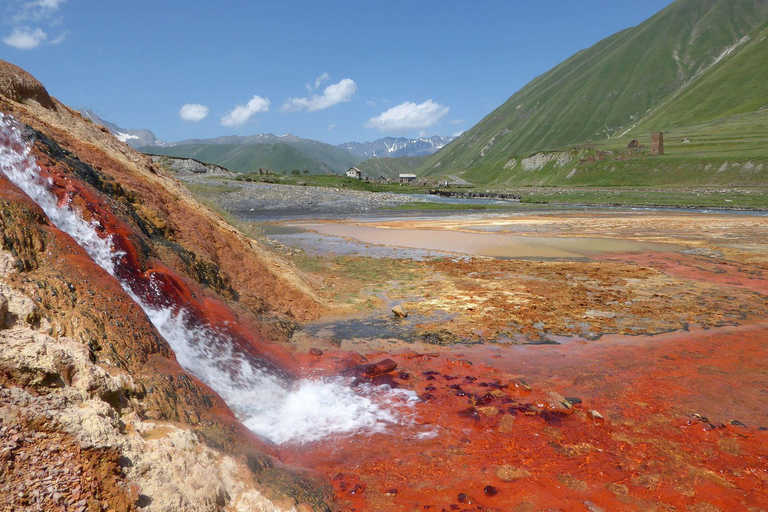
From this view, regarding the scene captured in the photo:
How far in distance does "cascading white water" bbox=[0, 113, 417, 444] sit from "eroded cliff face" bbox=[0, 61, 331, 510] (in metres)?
0.34

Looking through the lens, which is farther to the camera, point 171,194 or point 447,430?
point 171,194

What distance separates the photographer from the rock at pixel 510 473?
597 cm

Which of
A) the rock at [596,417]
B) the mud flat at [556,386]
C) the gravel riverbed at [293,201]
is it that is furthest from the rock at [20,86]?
the gravel riverbed at [293,201]

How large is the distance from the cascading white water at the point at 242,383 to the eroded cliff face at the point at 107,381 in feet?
1.12

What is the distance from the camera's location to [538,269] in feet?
69.7

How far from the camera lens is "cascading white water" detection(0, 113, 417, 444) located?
7.45m

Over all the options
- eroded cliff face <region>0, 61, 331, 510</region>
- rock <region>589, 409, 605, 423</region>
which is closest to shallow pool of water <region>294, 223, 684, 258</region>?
rock <region>589, 409, 605, 423</region>

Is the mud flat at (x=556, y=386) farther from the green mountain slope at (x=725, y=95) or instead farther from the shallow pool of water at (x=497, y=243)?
the green mountain slope at (x=725, y=95)

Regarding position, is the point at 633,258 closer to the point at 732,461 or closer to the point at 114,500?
the point at 732,461

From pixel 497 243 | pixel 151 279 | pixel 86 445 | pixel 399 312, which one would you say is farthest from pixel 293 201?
pixel 86 445

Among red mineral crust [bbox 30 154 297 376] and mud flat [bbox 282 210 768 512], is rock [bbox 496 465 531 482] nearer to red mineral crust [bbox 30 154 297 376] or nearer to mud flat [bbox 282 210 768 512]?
mud flat [bbox 282 210 768 512]

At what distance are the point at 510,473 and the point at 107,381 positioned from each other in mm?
4982

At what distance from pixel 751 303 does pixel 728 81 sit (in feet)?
628

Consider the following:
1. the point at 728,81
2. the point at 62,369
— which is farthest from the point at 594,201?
the point at 728,81
